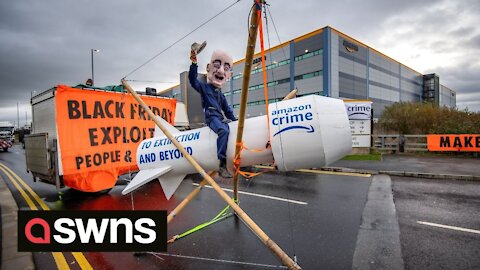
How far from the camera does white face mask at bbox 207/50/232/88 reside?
12.1 feet

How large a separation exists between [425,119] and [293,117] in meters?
22.1

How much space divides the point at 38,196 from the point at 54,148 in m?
2.87

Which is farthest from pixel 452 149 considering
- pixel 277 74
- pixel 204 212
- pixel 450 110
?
pixel 277 74

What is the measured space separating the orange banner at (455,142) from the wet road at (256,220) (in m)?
8.98

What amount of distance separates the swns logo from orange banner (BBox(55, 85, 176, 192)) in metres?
2.66

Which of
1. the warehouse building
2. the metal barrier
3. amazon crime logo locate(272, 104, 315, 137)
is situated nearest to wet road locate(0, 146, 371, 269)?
amazon crime logo locate(272, 104, 315, 137)

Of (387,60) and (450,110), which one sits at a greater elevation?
(387,60)

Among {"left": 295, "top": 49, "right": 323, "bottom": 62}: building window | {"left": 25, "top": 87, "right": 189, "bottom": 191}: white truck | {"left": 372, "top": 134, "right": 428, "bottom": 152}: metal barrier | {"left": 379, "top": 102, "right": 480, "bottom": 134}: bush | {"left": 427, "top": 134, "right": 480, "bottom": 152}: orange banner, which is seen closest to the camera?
{"left": 25, "top": 87, "right": 189, "bottom": 191}: white truck

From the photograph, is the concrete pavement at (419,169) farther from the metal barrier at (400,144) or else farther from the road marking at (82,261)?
the road marking at (82,261)

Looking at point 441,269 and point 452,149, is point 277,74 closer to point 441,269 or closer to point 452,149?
point 452,149

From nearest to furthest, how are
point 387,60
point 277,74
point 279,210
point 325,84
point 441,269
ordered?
point 441,269 → point 279,210 → point 325,84 → point 277,74 → point 387,60

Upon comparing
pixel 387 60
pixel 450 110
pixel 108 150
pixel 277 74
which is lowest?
pixel 108 150

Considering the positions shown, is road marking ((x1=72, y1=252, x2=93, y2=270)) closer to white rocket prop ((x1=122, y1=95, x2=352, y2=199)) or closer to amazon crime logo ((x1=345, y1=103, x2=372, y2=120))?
white rocket prop ((x1=122, y1=95, x2=352, y2=199))

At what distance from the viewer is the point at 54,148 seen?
6055 millimetres
